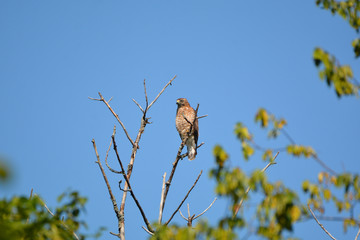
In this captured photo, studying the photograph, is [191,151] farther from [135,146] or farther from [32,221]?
[32,221]

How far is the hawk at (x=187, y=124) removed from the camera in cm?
1205

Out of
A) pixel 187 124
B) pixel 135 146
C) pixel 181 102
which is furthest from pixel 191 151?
pixel 135 146

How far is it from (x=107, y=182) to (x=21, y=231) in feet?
7.27

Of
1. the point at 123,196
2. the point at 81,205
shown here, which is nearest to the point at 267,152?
the point at 81,205

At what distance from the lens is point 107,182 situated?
468cm

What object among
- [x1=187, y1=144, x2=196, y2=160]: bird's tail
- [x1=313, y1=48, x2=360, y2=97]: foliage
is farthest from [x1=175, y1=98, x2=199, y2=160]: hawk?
[x1=313, y1=48, x2=360, y2=97]: foliage

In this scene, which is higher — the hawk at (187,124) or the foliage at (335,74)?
the hawk at (187,124)

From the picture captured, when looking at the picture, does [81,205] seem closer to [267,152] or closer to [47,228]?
[47,228]

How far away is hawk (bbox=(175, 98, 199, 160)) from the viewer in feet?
39.5

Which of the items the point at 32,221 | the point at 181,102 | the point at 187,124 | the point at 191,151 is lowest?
the point at 32,221

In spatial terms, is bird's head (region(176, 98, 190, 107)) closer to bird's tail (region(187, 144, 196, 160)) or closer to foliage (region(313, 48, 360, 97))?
bird's tail (region(187, 144, 196, 160))

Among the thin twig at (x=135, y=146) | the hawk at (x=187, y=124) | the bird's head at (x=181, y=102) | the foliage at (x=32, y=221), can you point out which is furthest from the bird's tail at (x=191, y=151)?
the foliage at (x=32, y=221)

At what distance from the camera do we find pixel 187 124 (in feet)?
40.5

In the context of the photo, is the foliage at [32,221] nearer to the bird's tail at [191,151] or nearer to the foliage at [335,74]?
the foliage at [335,74]
